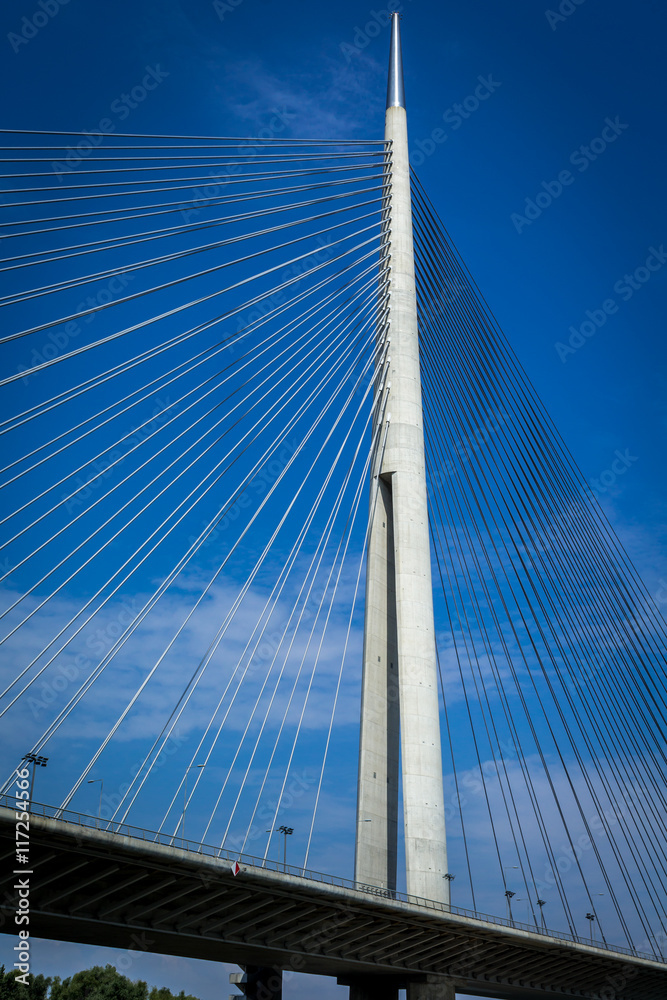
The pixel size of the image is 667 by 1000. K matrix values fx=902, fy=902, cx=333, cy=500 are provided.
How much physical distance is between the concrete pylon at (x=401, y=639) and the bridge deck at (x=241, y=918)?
2.06 metres

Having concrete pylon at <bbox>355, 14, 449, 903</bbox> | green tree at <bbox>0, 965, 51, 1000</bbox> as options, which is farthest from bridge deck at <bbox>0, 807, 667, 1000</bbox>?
green tree at <bbox>0, 965, 51, 1000</bbox>

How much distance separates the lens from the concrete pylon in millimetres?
28328

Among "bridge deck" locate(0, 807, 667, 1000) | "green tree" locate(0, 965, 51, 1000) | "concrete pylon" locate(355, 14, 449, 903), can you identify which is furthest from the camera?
"green tree" locate(0, 965, 51, 1000)

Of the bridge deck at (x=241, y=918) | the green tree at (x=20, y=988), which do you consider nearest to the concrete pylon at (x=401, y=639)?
the bridge deck at (x=241, y=918)

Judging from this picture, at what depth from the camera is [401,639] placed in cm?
2975

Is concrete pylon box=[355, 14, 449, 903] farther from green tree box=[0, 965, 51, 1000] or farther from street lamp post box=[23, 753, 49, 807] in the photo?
green tree box=[0, 965, 51, 1000]

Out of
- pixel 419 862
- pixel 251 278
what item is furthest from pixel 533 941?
pixel 251 278

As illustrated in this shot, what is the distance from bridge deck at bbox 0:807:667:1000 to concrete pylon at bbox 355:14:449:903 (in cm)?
206

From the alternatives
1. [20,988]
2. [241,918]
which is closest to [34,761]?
[241,918]

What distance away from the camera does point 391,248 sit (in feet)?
112

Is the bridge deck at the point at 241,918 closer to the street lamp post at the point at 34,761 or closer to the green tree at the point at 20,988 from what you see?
the street lamp post at the point at 34,761

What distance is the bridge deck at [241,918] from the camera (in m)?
19.7

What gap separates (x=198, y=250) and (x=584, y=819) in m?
23.0

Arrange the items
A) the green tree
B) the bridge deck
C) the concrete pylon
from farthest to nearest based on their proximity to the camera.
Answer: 1. the green tree
2. the concrete pylon
3. the bridge deck
